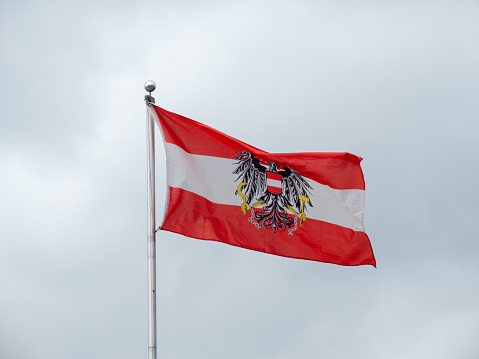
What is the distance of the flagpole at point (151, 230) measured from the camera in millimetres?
17688

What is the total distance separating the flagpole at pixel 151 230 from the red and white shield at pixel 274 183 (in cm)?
408

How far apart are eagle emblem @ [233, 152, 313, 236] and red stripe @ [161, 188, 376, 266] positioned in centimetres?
25

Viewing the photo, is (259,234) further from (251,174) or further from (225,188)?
(251,174)

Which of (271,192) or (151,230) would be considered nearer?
(151,230)

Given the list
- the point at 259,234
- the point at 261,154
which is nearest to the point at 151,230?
the point at 259,234

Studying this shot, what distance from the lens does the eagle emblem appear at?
70.8 feet

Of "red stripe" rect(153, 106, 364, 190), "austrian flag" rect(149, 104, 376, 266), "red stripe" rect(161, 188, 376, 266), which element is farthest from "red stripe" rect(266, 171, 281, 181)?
"red stripe" rect(161, 188, 376, 266)

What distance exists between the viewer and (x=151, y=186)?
62.1 ft

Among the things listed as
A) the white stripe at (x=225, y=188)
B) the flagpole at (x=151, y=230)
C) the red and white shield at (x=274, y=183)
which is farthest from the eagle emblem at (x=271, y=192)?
the flagpole at (x=151, y=230)

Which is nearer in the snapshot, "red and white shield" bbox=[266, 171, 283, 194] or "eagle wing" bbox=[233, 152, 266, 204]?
"eagle wing" bbox=[233, 152, 266, 204]

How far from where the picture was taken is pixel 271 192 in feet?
73.0

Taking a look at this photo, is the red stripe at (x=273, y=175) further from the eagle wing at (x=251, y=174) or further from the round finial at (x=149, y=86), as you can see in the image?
the round finial at (x=149, y=86)

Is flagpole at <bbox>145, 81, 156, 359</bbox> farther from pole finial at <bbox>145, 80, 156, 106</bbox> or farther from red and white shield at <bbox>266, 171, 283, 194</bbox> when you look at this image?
red and white shield at <bbox>266, 171, 283, 194</bbox>

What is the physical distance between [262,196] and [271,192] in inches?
15.0
